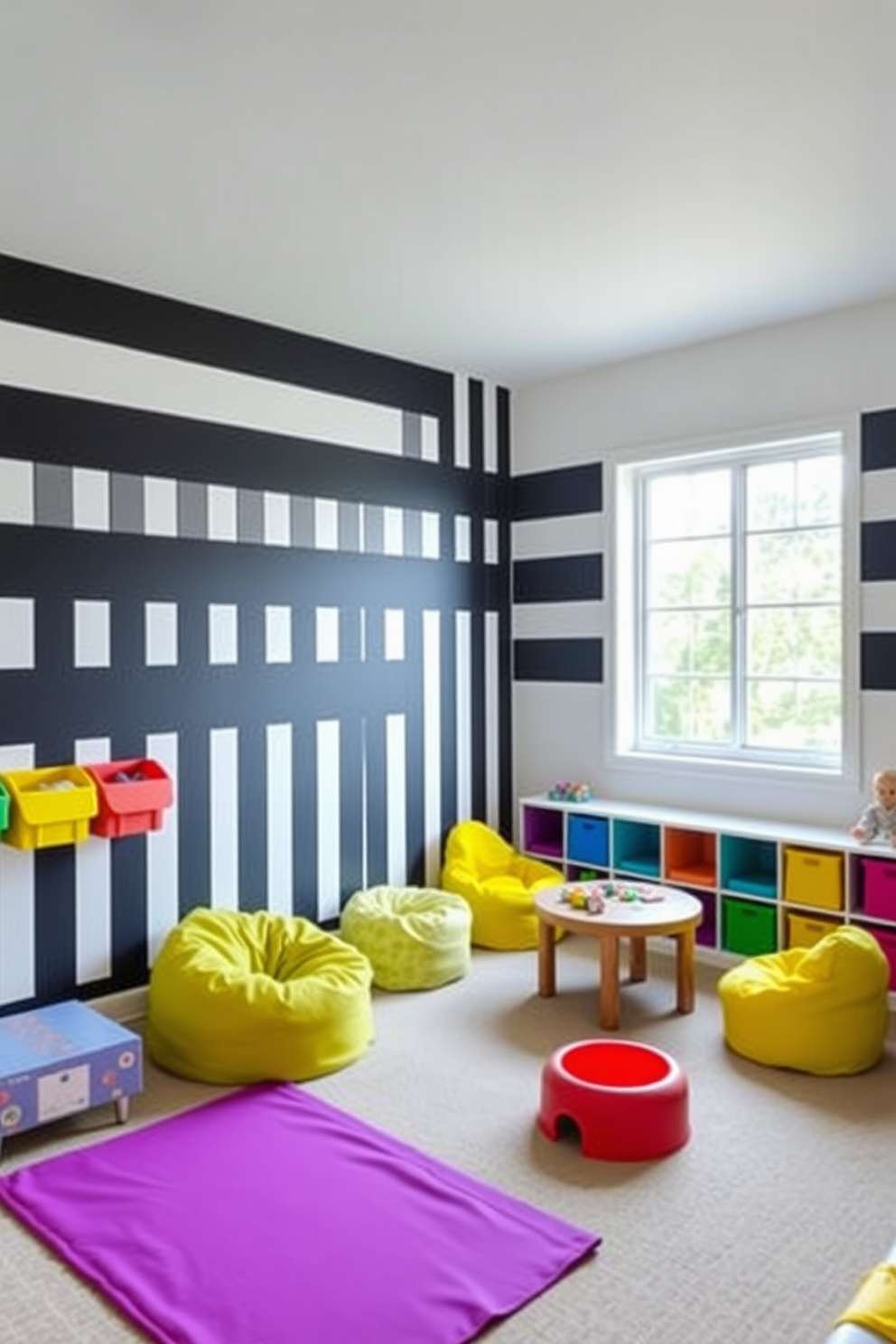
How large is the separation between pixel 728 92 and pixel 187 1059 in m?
3.19

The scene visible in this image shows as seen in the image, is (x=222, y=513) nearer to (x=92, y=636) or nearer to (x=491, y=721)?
(x=92, y=636)

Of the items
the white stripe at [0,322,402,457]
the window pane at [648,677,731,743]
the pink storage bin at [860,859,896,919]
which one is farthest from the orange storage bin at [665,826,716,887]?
the white stripe at [0,322,402,457]

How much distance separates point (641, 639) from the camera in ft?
16.3

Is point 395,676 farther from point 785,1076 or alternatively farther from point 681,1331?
point 681,1331

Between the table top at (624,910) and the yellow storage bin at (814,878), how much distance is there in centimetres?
44

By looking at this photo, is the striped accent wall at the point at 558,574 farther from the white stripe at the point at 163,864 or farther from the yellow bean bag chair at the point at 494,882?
the white stripe at the point at 163,864

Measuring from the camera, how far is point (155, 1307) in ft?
6.82

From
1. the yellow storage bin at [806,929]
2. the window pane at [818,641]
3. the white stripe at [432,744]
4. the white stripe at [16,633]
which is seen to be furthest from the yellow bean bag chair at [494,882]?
the white stripe at [16,633]

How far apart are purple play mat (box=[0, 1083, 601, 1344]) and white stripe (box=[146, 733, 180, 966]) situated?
3.38 feet

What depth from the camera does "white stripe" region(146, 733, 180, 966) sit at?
379cm

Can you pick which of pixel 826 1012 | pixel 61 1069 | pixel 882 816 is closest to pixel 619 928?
pixel 826 1012

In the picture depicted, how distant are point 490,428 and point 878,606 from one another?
7.15 ft

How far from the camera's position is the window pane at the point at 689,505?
15.4 ft

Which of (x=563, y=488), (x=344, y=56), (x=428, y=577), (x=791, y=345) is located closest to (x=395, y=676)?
(x=428, y=577)
